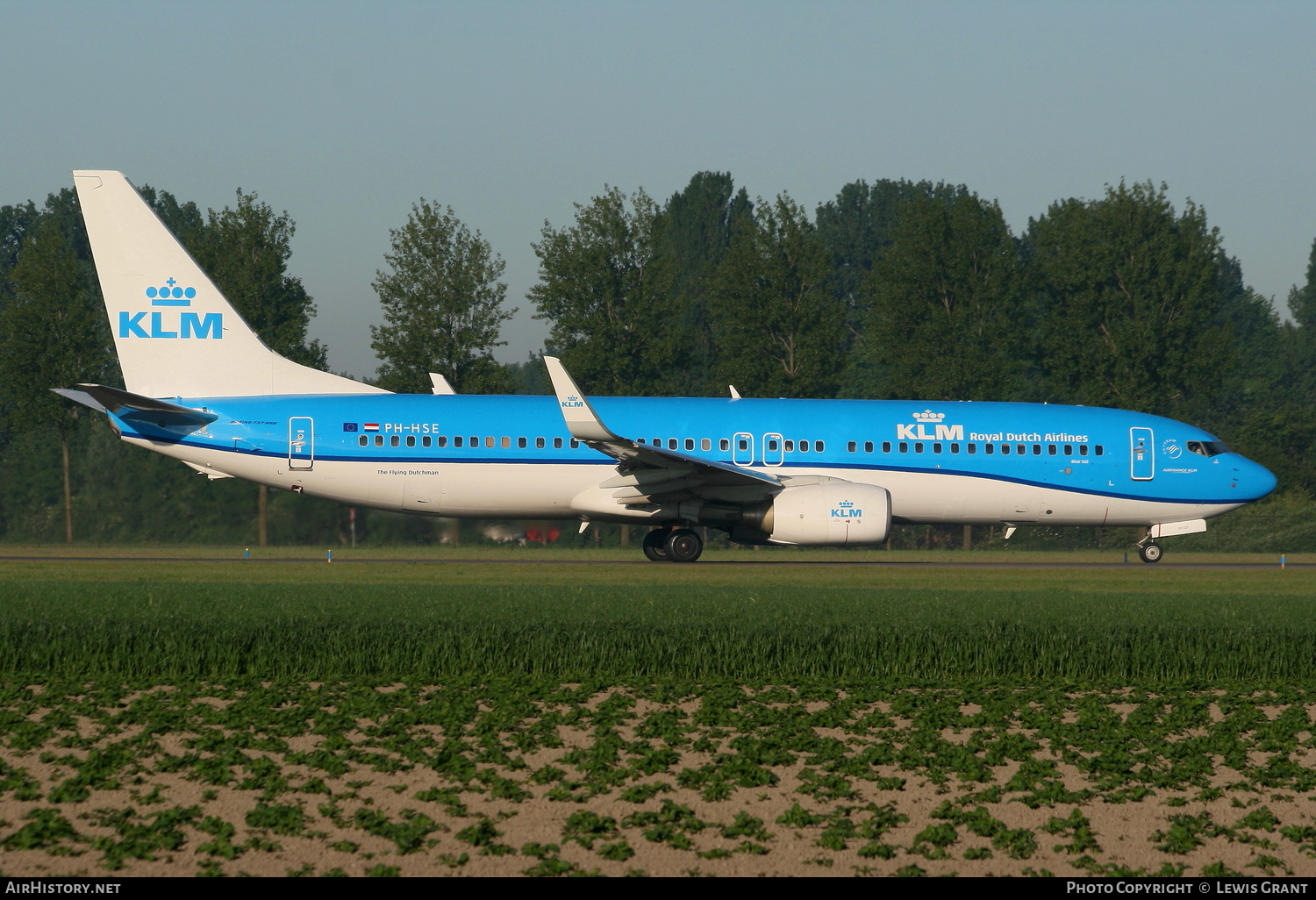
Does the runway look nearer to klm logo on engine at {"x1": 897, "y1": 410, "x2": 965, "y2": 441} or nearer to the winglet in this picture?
klm logo on engine at {"x1": 897, "y1": 410, "x2": 965, "y2": 441}

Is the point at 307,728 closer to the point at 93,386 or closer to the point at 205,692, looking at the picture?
the point at 205,692

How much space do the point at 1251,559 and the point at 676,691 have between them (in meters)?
27.5

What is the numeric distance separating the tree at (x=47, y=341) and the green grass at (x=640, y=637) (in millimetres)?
26142

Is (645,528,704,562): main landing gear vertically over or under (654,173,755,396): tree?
under

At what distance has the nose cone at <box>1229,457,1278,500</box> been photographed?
94.6ft

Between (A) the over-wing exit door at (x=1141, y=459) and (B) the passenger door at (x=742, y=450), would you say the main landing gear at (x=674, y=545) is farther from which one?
(A) the over-wing exit door at (x=1141, y=459)

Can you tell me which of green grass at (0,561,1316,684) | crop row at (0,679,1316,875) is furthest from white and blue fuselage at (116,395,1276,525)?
crop row at (0,679,1316,875)

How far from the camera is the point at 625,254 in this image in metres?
47.4

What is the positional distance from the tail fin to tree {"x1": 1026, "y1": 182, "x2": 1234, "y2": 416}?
3195 cm

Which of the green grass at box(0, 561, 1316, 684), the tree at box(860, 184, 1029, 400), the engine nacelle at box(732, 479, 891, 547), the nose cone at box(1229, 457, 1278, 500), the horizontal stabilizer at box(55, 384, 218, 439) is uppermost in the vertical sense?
the tree at box(860, 184, 1029, 400)
